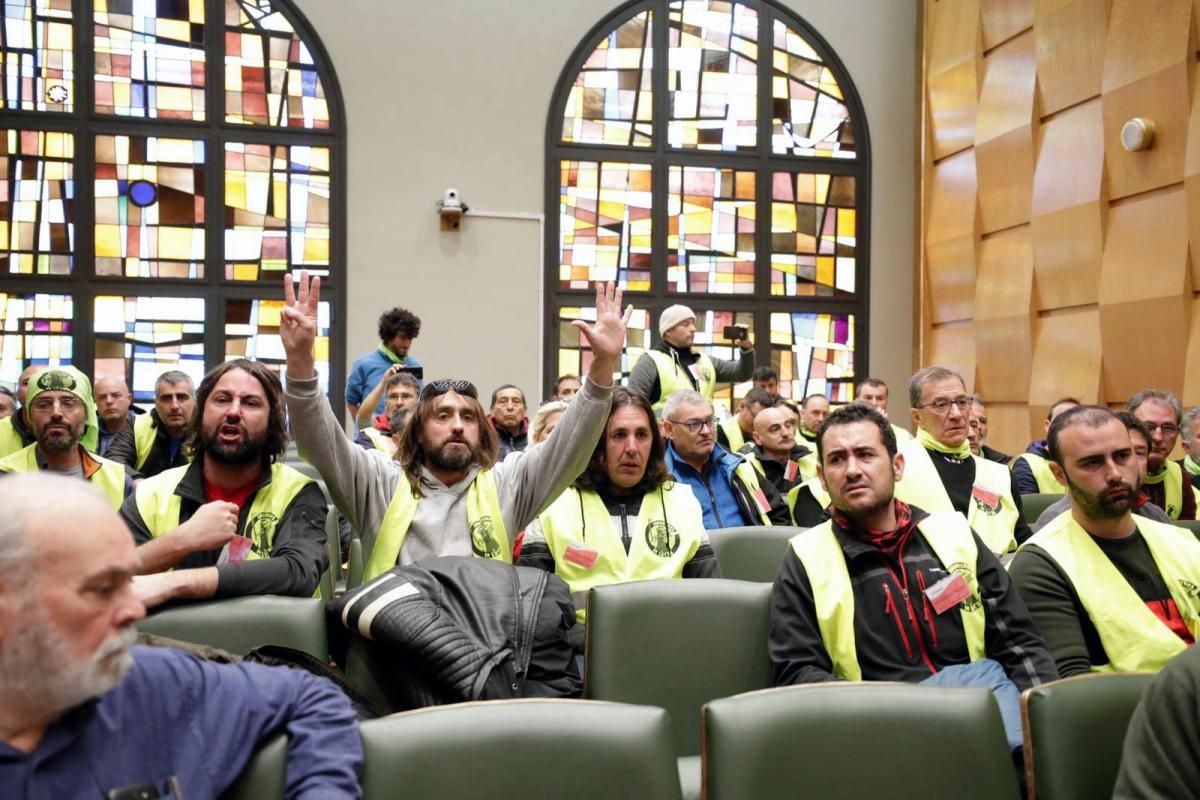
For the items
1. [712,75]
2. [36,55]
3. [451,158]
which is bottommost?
[451,158]

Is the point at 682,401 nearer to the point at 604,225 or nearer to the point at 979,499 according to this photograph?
the point at 979,499

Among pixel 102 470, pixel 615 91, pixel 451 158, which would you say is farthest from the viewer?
pixel 615 91

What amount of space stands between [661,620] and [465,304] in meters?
6.02

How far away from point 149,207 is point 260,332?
122cm

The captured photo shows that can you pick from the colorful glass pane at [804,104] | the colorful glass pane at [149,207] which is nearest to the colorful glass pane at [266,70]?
the colorful glass pane at [149,207]

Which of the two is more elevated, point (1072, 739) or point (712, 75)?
point (712, 75)

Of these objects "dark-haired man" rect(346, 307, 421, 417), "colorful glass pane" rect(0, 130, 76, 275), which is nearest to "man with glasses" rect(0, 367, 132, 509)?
"dark-haired man" rect(346, 307, 421, 417)

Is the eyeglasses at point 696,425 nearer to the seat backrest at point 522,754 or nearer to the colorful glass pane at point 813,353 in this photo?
the seat backrest at point 522,754

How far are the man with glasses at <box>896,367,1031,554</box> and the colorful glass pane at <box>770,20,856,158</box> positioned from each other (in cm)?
514

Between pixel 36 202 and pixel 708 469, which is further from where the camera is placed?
pixel 36 202

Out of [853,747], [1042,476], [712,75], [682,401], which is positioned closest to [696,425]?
[682,401]

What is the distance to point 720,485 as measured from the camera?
3713 millimetres

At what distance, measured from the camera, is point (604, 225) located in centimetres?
841

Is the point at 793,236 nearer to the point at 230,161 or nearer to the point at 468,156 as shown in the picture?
the point at 468,156
